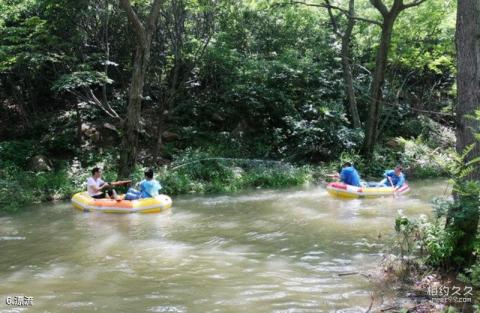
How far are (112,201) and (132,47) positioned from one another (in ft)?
28.2

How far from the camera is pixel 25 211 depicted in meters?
11.7

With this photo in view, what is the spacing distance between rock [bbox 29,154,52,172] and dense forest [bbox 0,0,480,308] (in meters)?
0.08

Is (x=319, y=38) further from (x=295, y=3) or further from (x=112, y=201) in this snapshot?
(x=112, y=201)

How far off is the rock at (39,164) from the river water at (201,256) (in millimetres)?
3104

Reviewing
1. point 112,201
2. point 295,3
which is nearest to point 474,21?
point 112,201

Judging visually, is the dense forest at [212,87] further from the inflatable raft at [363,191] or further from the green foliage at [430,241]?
the green foliage at [430,241]

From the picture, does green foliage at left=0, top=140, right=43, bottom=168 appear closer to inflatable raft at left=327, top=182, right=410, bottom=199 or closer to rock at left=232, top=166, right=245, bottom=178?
rock at left=232, top=166, right=245, bottom=178

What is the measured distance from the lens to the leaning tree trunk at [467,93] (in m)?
5.58

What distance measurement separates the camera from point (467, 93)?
5910 mm

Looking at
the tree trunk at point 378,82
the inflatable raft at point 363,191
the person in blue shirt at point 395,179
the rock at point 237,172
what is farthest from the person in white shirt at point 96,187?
the tree trunk at point 378,82

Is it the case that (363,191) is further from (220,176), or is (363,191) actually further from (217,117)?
(217,117)

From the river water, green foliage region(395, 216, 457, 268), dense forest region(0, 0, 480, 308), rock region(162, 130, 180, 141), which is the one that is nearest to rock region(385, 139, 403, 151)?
dense forest region(0, 0, 480, 308)

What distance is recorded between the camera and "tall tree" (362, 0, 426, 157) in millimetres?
14809

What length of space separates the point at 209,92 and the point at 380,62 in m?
7.47
